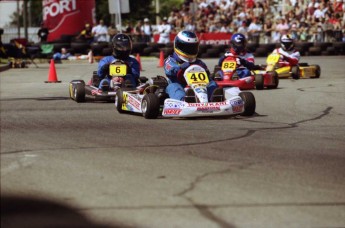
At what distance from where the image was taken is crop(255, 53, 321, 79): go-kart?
2025cm

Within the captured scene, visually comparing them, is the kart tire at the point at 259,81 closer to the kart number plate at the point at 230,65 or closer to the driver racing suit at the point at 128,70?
the kart number plate at the point at 230,65

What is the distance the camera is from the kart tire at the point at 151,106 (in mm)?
11211

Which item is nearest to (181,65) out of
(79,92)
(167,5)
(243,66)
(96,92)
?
(96,92)

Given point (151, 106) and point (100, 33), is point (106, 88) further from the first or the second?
point (100, 33)

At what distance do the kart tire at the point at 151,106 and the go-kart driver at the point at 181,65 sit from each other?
0.37 metres

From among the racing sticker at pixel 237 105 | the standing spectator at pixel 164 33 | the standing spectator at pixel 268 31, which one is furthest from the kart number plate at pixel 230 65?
the standing spectator at pixel 164 33

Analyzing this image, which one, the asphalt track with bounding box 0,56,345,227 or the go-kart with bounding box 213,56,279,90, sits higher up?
the asphalt track with bounding box 0,56,345,227

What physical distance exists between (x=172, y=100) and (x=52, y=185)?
5039 millimetres

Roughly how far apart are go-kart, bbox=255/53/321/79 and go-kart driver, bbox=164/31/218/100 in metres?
8.11

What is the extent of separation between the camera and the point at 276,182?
6.66 metres

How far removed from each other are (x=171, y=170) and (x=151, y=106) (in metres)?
4.21

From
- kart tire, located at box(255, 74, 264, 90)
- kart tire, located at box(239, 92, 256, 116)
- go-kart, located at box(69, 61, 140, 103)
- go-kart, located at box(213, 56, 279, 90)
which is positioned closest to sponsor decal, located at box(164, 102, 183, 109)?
kart tire, located at box(239, 92, 256, 116)

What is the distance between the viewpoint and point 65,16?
1436 inches

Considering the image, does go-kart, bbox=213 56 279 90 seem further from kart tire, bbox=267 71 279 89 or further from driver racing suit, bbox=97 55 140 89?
driver racing suit, bbox=97 55 140 89
